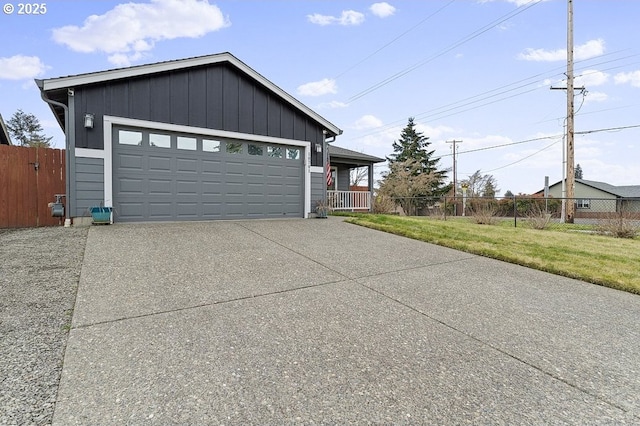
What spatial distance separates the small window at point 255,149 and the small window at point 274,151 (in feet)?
0.73

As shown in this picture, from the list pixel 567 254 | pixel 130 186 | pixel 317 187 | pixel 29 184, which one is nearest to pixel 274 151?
pixel 317 187

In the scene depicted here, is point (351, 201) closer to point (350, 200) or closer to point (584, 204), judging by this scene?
point (350, 200)

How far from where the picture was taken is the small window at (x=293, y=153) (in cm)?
931

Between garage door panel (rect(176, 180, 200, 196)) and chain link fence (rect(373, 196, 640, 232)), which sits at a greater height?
garage door panel (rect(176, 180, 200, 196))

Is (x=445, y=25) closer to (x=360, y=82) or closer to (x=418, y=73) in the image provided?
(x=418, y=73)

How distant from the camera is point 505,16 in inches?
557

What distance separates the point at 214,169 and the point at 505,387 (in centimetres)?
765

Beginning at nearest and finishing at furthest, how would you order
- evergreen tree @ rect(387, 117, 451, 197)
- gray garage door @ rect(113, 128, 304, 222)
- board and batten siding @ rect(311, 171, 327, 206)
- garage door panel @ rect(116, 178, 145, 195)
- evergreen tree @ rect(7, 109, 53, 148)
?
1. garage door panel @ rect(116, 178, 145, 195)
2. gray garage door @ rect(113, 128, 304, 222)
3. board and batten siding @ rect(311, 171, 327, 206)
4. evergreen tree @ rect(7, 109, 53, 148)
5. evergreen tree @ rect(387, 117, 451, 197)

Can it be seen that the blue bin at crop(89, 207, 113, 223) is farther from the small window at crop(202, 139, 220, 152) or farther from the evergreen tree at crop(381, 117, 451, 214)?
the evergreen tree at crop(381, 117, 451, 214)

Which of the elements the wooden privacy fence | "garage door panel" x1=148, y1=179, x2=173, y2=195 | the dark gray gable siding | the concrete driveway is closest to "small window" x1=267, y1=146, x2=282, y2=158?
the dark gray gable siding

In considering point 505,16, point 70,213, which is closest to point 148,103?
point 70,213

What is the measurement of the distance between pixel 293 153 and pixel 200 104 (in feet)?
9.52

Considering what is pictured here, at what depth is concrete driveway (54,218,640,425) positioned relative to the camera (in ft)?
5.02

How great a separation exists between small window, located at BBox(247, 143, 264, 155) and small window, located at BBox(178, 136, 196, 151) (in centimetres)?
146
